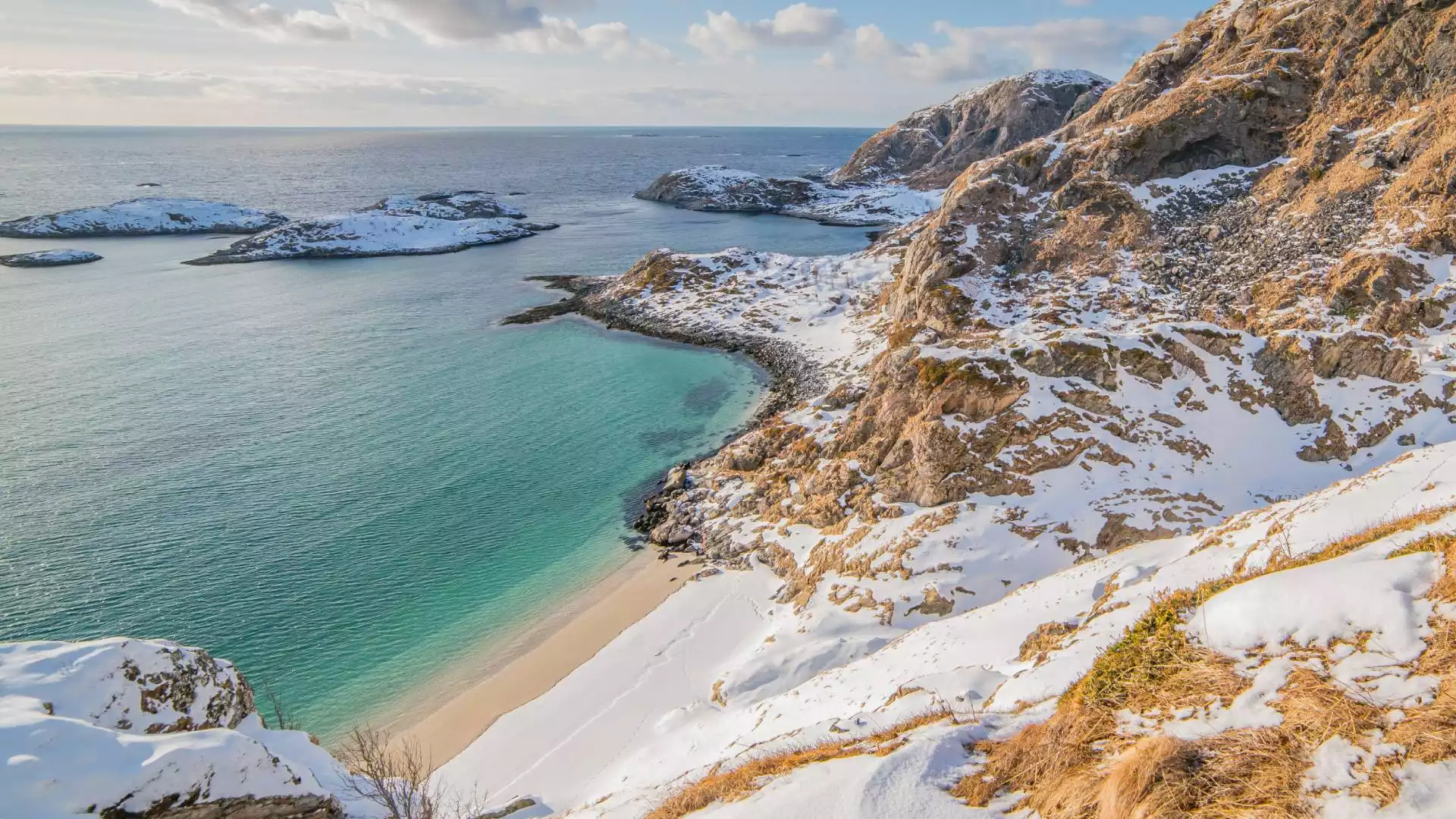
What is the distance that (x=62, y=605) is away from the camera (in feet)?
97.2

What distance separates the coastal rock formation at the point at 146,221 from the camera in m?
127

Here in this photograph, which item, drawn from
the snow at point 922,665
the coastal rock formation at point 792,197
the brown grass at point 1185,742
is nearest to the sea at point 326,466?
the snow at point 922,665

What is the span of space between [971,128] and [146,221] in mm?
182309

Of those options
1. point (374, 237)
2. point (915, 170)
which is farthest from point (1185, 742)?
point (915, 170)

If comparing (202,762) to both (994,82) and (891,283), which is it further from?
(994,82)

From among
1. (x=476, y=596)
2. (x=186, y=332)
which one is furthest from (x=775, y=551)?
(x=186, y=332)

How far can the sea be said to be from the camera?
→ 29344 millimetres

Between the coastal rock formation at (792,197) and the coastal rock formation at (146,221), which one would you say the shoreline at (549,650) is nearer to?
the coastal rock formation at (792,197)

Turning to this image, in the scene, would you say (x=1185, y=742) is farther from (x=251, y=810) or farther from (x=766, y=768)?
(x=251, y=810)

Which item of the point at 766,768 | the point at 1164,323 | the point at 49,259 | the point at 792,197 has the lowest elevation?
the point at 49,259

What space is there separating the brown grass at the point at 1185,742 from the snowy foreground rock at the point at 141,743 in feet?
42.2

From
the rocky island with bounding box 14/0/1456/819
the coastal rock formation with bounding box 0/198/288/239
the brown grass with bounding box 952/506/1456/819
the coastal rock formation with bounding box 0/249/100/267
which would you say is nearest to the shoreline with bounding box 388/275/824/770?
the rocky island with bounding box 14/0/1456/819

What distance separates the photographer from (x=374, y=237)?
116 meters

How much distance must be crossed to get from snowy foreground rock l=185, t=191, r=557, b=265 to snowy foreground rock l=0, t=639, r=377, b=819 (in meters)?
109
